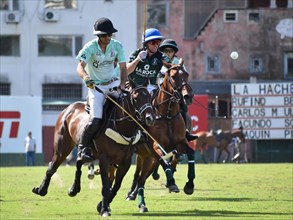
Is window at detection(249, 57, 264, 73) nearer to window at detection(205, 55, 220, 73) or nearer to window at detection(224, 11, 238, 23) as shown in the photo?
window at detection(205, 55, 220, 73)

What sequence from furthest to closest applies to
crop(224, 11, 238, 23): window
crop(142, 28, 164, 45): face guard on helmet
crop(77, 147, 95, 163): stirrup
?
1. crop(224, 11, 238, 23): window
2. crop(142, 28, 164, 45): face guard on helmet
3. crop(77, 147, 95, 163): stirrup

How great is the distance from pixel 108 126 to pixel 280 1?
2179 inches

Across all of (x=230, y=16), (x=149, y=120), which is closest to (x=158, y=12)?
(x=230, y=16)

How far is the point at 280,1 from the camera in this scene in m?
70.8

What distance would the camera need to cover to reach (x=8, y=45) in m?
64.1

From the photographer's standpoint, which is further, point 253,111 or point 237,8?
point 237,8

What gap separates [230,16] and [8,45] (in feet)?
48.7

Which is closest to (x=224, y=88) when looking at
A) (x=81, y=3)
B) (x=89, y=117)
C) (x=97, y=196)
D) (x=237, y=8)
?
(x=237, y=8)

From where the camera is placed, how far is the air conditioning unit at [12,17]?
63062mm

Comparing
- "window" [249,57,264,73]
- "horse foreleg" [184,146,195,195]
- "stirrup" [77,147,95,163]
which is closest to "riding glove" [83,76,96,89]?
"stirrup" [77,147,95,163]

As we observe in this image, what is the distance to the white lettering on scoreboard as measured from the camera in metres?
52.8

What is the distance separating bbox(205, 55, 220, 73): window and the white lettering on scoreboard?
53.0 ft

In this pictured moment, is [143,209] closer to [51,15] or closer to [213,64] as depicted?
[51,15]

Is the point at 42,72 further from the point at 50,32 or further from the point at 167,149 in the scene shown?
the point at 167,149
